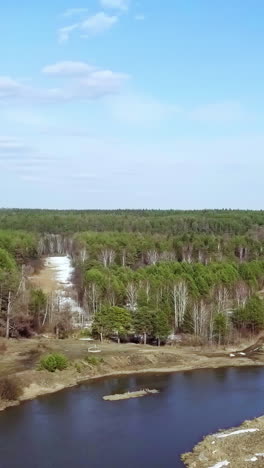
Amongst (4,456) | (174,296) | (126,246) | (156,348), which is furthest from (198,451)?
(126,246)

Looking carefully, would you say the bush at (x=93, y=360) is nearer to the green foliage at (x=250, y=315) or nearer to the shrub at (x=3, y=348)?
the shrub at (x=3, y=348)

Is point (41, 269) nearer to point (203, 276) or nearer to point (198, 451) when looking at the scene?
point (203, 276)

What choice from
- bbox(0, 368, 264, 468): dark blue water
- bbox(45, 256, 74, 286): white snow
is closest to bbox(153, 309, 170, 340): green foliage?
bbox(0, 368, 264, 468): dark blue water

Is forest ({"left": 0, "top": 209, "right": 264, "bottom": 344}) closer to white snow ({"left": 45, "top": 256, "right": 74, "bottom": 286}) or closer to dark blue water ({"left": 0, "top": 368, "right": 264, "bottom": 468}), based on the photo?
white snow ({"left": 45, "top": 256, "right": 74, "bottom": 286})

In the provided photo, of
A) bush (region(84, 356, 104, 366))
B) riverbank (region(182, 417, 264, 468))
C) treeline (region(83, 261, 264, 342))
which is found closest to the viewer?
riverbank (region(182, 417, 264, 468))

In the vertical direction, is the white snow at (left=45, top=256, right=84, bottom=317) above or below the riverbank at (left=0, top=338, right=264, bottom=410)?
above

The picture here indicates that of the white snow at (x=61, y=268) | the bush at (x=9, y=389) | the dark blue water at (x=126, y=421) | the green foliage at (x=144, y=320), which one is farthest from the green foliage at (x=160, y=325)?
the white snow at (x=61, y=268)

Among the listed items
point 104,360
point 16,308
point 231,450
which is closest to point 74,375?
point 104,360
